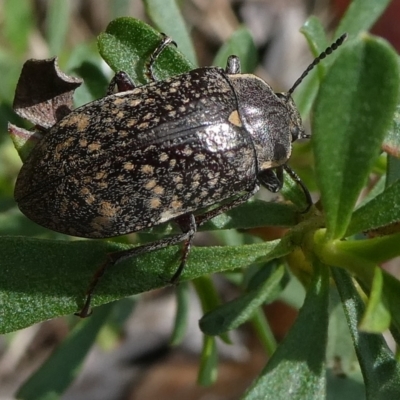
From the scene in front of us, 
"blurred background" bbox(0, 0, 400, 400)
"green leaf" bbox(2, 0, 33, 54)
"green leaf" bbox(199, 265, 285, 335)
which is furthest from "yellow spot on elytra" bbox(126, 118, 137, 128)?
"green leaf" bbox(2, 0, 33, 54)

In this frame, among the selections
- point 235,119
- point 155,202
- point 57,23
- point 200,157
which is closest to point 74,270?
point 155,202

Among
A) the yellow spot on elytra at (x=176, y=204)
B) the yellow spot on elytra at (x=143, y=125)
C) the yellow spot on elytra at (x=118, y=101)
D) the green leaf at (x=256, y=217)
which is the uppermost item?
the yellow spot on elytra at (x=118, y=101)

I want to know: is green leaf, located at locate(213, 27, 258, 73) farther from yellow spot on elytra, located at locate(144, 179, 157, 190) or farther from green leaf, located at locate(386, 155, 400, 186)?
green leaf, located at locate(386, 155, 400, 186)

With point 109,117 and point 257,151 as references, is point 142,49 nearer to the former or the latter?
point 109,117

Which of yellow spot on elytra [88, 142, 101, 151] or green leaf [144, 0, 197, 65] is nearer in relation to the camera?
yellow spot on elytra [88, 142, 101, 151]

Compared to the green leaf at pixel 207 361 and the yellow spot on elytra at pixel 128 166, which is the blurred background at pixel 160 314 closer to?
the green leaf at pixel 207 361

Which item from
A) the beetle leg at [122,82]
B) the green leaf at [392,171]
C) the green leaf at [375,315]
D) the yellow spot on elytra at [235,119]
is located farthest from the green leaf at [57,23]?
the green leaf at [375,315]

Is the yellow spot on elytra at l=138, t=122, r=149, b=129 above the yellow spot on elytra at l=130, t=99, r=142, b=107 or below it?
below
